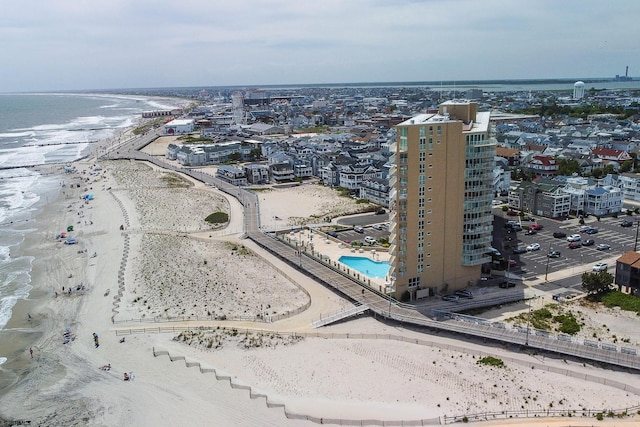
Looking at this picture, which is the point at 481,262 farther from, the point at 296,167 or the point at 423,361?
the point at 296,167

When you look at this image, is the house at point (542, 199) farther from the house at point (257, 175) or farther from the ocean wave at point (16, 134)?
the ocean wave at point (16, 134)

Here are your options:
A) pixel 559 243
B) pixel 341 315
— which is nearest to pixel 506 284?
pixel 341 315

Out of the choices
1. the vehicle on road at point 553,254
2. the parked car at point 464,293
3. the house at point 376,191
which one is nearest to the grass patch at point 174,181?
the house at point 376,191

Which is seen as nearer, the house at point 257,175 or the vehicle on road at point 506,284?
the vehicle on road at point 506,284

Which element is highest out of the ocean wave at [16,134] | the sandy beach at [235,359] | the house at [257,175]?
the ocean wave at [16,134]

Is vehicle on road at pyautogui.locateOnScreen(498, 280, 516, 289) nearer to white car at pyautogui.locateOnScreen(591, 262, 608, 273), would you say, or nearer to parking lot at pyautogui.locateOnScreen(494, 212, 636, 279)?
parking lot at pyautogui.locateOnScreen(494, 212, 636, 279)

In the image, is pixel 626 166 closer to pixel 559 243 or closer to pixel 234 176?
pixel 559 243

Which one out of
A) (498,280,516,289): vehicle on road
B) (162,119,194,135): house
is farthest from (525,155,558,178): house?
(162,119,194,135): house
